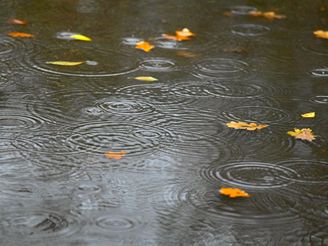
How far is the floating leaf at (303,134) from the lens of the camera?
4914mm

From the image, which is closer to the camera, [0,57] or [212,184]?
[212,184]

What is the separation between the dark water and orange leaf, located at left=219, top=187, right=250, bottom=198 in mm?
49

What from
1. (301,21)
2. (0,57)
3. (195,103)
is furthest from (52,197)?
(301,21)

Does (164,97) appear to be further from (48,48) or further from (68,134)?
(48,48)

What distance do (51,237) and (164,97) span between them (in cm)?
220

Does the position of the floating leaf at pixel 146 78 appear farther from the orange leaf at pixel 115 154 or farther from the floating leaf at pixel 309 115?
the orange leaf at pixel 115 154

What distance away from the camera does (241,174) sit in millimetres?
4355

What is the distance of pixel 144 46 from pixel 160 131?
1932 millimetres

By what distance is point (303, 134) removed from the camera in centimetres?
496

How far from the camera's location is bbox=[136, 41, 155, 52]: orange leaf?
21.9 ft

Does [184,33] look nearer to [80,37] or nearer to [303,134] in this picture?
[80,37]

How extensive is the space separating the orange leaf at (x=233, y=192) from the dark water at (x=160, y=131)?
5 centimetres

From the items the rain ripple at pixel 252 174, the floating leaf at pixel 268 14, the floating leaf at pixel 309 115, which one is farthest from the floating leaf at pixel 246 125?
the floating leaf at pixel 268 14

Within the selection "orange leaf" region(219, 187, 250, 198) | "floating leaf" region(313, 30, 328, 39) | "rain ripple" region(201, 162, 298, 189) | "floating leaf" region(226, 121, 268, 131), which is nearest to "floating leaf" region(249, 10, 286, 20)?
"floating leaf" region(313, 30, 328, 39)
